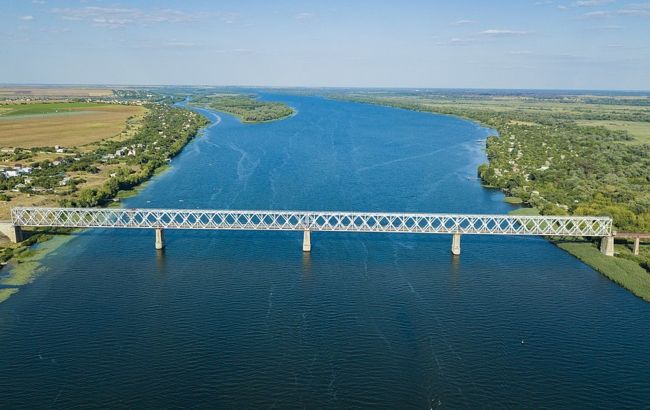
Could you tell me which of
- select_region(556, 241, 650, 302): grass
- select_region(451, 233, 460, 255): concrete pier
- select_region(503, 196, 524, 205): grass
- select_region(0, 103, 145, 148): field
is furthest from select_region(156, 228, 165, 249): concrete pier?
select_region(0, 103, 145, 148): field

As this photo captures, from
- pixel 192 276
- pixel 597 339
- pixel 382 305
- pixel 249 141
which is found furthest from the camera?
pixel 249 141

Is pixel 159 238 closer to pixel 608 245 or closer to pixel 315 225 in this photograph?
pixel 315 225

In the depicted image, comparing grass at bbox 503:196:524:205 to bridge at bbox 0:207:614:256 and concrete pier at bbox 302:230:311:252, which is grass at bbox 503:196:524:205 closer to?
bridge at bbox 0:207:614:256

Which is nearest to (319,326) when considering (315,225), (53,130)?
(315,225)

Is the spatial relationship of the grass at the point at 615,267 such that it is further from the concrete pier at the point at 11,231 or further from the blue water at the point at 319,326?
the concrete pier at the point at 11,231

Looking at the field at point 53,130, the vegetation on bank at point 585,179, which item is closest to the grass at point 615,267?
the vegetation on bank at point 585,179

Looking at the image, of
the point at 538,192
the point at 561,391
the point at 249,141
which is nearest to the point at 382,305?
the point at 561,391

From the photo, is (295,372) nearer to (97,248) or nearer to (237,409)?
(237,409)
